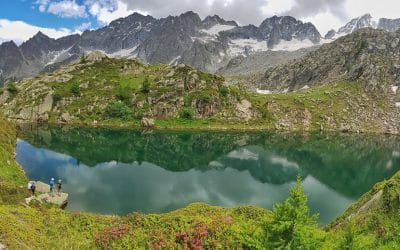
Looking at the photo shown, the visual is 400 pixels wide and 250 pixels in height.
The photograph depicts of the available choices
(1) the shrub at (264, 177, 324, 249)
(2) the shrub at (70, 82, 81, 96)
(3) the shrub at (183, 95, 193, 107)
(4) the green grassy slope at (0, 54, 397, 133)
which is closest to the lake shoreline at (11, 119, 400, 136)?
(4) the green grassy slope at (0, 54, 397, 133)

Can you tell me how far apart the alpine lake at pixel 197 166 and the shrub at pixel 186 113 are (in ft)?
47.0

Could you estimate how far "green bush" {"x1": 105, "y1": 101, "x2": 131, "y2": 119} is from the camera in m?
168

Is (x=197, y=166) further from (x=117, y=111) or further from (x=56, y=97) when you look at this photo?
(x=56, y=97)

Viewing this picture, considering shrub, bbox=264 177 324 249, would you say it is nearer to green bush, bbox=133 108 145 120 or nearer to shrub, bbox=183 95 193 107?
green bush, bbox=133 108 145 120

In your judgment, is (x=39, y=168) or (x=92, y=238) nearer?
Result: (x=92, y=238)

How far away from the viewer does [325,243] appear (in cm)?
2206

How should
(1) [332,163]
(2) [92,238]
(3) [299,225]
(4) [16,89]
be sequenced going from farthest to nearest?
1. (4) [16,89]
2. (1) [332,163]
3. (2) [92,238]
4. (3) [299,225]

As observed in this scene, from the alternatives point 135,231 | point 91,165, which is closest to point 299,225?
point 135,231

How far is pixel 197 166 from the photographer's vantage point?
341ft

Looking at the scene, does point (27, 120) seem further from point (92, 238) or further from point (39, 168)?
point (92, 238)

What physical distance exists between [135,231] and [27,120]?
14795 centimetres

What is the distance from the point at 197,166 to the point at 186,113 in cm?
7073

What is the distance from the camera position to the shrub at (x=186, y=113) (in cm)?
17281

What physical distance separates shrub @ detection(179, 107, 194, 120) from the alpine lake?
1433 cm
